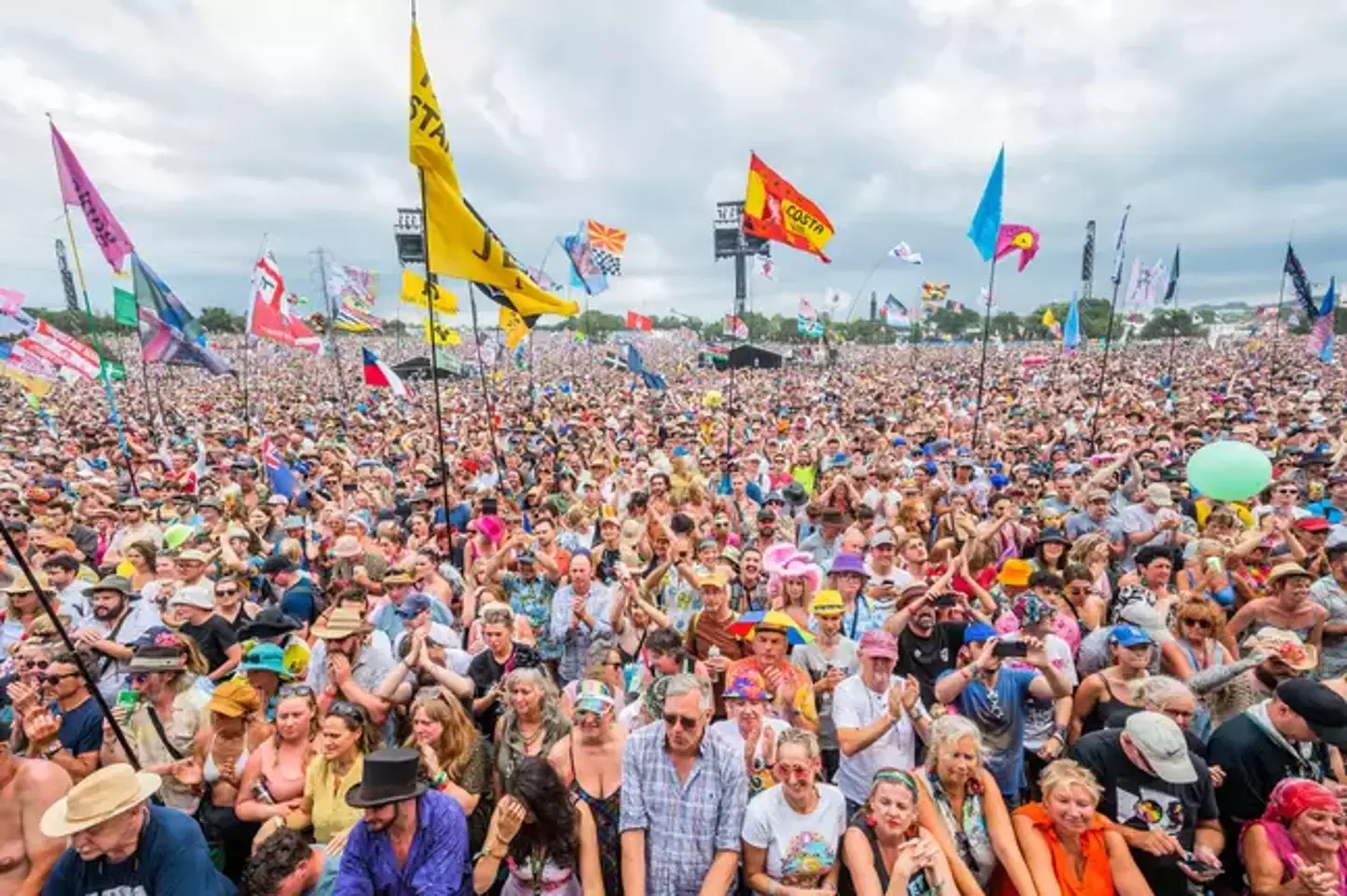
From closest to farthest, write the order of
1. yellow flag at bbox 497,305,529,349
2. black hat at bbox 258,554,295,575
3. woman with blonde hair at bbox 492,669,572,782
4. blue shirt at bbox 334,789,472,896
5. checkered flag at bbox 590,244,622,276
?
blue shirt at bbox 334,789,472,896 → woman with blonde hair at bbox 492,669,572,782 → black hat at bbox 258,554,295,575 → yellow flag at bbox 497,305,529,349 → checkered flag at bbox 590,244,622,276

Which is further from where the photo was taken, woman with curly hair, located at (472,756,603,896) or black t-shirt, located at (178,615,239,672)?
black t-shirt, located at (178,615,239,672)

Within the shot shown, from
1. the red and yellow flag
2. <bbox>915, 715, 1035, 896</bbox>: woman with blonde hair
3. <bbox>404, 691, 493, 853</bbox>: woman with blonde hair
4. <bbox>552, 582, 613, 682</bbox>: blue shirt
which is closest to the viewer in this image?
<bbox>915, 715, 1035, 896</bbox>: woman with blonde hair

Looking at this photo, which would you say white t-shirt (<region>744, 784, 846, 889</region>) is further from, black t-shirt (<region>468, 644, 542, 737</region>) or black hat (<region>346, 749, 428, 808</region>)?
black t-shirt (<region>468, 644, 542, 737</region>)

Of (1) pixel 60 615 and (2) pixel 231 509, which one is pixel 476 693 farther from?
(2) pixel 231 509

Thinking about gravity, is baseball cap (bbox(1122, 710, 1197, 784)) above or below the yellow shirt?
above

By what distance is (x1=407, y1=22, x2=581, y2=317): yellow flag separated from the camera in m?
5.44

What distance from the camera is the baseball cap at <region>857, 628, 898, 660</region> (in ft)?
Result: 11.7

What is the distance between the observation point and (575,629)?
517 cm

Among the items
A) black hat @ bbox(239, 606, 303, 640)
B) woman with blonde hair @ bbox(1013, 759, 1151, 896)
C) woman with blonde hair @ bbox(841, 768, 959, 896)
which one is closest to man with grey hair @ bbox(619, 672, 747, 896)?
woman with blonde hair @ bbox(841, 768, 959, 896)

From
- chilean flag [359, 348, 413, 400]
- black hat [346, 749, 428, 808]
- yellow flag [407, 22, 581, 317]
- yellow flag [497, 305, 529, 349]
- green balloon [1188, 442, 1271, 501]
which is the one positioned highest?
Result: yellow flag [407, 22, 581, 317]

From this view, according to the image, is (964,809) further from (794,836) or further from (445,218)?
(445,218)

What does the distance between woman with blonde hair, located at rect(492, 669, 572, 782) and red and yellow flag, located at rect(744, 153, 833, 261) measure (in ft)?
31.6

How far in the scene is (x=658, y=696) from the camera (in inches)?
133

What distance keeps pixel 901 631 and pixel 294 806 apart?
11.5 feet
